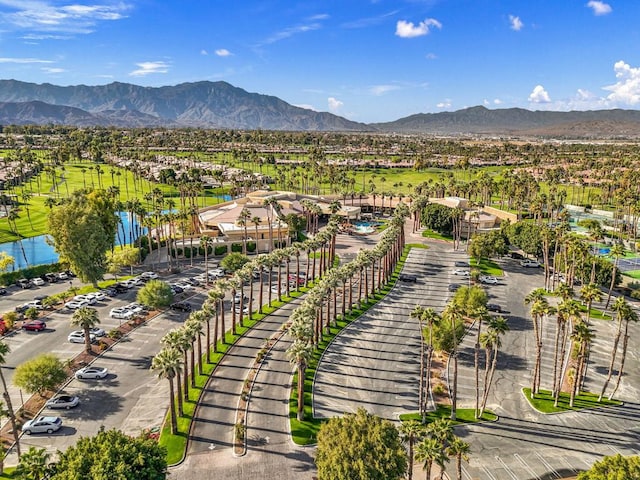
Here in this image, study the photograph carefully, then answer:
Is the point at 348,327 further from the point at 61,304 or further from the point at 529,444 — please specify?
the point at 61,304

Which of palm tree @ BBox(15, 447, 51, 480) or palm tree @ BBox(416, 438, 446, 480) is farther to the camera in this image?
palm tree @ BBox(416, 438, 446, 480)

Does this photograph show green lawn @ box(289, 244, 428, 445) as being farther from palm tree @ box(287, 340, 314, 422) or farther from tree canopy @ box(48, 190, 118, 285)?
tree canopy @ box(48, 190, 118, 285)

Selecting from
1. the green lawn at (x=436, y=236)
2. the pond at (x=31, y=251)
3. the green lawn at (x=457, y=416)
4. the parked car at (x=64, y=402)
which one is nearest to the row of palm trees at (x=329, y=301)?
the green lawn at (x=457, y=416)

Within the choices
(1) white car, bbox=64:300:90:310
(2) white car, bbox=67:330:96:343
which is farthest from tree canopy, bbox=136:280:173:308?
(1) white car, bbox=64:300:90:310

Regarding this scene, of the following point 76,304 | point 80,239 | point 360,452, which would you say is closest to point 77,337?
point 76,304

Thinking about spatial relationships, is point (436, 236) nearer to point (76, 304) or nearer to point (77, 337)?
point (76, 304)
